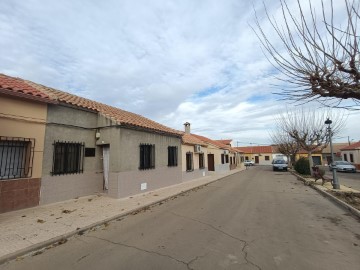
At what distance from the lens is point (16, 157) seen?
7.49 meters

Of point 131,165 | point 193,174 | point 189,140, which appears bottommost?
point 193,174

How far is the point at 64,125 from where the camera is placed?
8875 mm

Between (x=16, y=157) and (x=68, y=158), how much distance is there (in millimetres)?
1786

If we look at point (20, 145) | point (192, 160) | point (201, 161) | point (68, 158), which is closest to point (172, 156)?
point (192, 160)

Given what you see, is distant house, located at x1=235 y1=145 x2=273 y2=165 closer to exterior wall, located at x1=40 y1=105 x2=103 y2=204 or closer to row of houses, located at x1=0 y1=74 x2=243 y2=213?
row of houses, located at x1=0 y1=74 x2=243 y2=213

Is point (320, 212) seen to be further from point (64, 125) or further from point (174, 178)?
point (64, 125)

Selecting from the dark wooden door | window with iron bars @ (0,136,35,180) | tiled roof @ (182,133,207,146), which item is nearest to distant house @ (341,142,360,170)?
the dark wooden door

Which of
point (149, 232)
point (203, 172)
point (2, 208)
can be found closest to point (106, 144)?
point (2, 208)

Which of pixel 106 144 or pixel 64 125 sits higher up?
pixel 64 125

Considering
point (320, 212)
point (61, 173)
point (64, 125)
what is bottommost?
point (320, 212)

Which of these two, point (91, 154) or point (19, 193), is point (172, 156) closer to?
point (91, 154)

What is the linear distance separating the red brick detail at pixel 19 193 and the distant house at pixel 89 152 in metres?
0.28

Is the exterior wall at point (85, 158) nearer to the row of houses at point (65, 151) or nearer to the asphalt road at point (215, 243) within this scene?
the row of houses at point (65, 151)

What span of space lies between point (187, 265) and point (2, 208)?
6.28m
